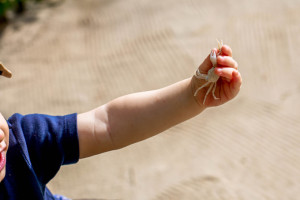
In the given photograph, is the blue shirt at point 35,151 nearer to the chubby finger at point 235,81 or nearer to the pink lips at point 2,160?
the pink lips at point 2,160

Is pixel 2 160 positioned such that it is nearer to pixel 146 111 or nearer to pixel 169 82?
pixel 146 111

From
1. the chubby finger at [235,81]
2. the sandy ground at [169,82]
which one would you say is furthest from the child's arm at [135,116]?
the sandy ground at [169,82]

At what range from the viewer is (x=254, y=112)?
286cm

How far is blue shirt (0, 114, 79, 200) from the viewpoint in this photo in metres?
1.33

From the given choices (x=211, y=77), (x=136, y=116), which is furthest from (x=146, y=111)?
(x=211, y=77)

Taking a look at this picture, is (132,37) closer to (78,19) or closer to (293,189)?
(78,19)

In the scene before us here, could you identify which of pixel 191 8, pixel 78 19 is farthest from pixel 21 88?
pixel 191 8

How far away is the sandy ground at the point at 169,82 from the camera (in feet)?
8.31

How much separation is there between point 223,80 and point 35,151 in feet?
2.20

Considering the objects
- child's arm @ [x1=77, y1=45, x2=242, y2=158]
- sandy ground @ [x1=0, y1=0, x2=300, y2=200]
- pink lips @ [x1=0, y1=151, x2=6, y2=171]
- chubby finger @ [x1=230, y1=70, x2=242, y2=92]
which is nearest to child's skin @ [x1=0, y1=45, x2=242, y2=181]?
child's arm @ [x1=77, y1=45, x2=242, y2=158]

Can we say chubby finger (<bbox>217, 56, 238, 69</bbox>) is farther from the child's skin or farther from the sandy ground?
the sandy ground

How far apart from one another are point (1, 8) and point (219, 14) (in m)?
2.24

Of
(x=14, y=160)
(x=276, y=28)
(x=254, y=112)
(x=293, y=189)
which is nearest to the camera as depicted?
(x=14, y=160)

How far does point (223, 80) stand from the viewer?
1377mm
